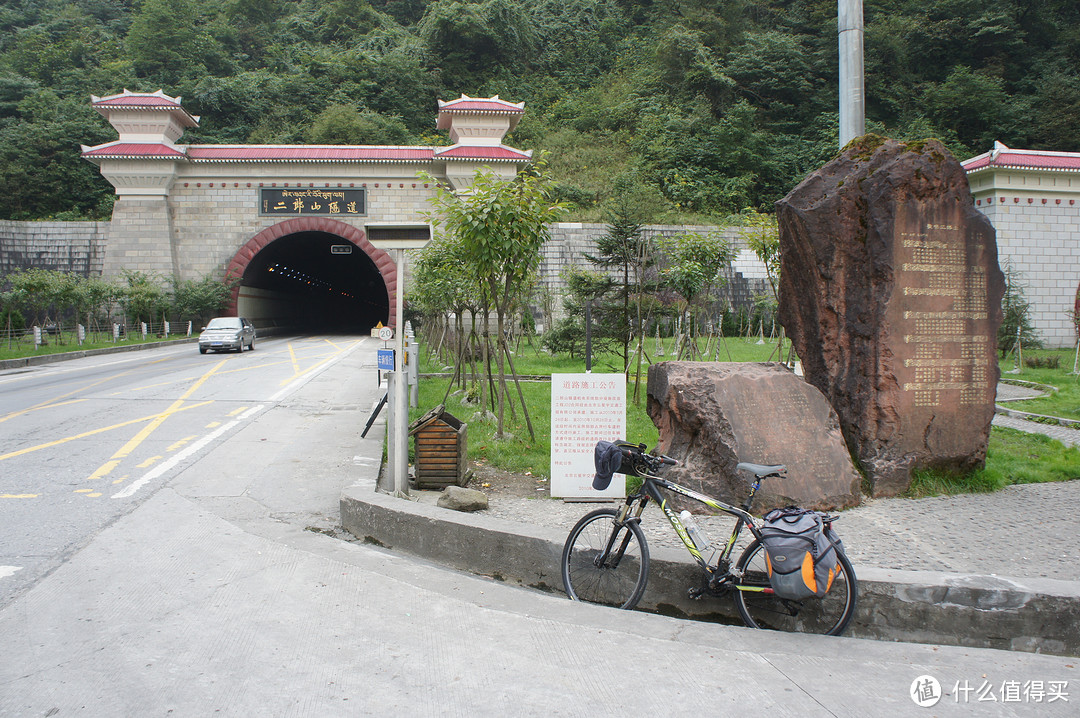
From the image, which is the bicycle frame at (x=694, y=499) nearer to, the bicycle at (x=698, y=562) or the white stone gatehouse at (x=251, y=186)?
the bicycle at (x=698, y=562)

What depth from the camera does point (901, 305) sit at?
6324 mm

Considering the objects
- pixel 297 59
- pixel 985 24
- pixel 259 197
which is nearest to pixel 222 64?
pixel 297 59

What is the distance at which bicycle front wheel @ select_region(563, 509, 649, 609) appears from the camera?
4379mm

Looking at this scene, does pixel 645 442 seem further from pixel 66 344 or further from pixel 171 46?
pixel 171 46

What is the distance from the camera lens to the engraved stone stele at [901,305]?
629 centimetres

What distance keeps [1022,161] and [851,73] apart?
68.1ft

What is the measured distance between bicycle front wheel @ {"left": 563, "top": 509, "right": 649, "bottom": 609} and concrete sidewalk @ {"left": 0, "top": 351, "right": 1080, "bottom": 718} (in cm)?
23

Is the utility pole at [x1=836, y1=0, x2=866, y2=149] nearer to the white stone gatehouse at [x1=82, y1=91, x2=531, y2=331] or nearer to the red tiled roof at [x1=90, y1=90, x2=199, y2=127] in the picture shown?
the white stone gatehouse at [x1=82, y1=91, x2=531, y2=331]

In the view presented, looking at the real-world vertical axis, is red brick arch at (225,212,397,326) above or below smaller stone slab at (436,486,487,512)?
above

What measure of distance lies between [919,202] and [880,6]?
48.3m

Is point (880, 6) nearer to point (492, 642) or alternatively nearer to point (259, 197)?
point (259, 197)

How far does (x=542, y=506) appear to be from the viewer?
6164mm

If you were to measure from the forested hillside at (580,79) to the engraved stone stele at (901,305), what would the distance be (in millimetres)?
24693

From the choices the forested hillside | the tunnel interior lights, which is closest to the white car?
the tunnel interior lights
